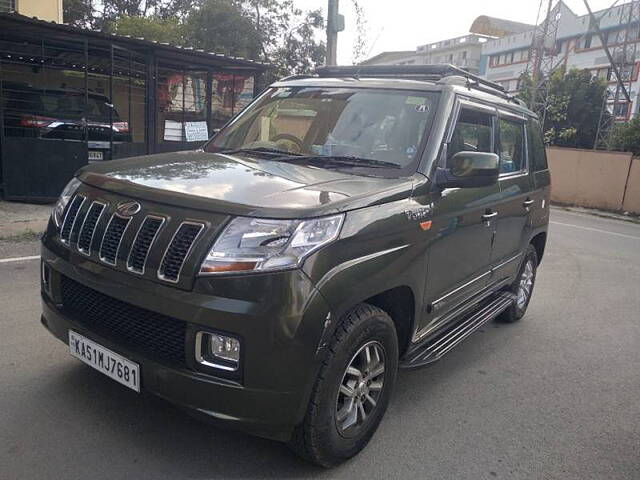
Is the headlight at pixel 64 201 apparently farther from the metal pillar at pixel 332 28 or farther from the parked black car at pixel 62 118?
the metal pillar at pixel 332 28

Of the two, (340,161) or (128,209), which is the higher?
(340,161)

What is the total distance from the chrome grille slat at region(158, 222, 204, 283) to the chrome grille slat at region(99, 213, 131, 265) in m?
0.30

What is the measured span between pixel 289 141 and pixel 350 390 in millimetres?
1763

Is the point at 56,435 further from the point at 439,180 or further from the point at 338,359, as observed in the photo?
the point at 439,180

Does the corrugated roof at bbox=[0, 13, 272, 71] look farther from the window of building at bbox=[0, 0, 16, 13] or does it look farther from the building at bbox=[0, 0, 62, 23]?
the building at bbox=[0, 0, 62, 23]

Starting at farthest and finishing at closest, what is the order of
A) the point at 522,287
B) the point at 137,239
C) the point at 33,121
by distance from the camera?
the point at 33,121 → the point at 522,287 → the point at 137,239

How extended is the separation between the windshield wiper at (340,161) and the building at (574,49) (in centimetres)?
3617

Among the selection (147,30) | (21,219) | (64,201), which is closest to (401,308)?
(64,201)

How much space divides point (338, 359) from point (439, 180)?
1319 mm

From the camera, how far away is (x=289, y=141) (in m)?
3.79

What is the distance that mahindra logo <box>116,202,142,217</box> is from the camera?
8.60 feet

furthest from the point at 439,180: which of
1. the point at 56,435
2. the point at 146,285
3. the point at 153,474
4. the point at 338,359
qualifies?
the point at 56,435

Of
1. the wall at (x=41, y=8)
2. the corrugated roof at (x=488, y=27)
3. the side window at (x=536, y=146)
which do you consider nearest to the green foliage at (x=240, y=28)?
the wall at (x=41, y=8)

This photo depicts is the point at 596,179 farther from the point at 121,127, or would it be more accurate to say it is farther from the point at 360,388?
the point at 360,388
